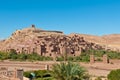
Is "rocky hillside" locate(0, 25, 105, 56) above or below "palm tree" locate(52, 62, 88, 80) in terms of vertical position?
above

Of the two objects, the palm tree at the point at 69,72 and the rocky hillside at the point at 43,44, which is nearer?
the palm tree at the point at 69,72

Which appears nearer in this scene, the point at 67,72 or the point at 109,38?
the point at 67,72

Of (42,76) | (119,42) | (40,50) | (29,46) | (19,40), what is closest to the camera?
(42,76)

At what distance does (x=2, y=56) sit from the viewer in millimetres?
53406

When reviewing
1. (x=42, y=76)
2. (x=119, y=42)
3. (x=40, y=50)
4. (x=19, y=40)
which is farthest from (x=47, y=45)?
(x=119, y=42)

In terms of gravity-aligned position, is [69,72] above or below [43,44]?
below

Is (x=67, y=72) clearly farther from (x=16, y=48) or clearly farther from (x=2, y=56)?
(x=16, y=48)

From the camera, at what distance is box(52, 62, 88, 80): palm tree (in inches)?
622

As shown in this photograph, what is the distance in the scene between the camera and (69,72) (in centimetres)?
1587

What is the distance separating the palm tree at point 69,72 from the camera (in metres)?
15.8

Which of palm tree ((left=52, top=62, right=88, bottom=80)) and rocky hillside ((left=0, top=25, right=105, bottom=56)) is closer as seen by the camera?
palm tree ((left=52, top=62, right=88, bottom=80))

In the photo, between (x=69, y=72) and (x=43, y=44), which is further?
(x=43, y=44)

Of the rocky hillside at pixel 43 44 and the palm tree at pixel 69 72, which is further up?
the rocky hillside at pixel 43 44

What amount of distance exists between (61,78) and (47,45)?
4576 centimetres
